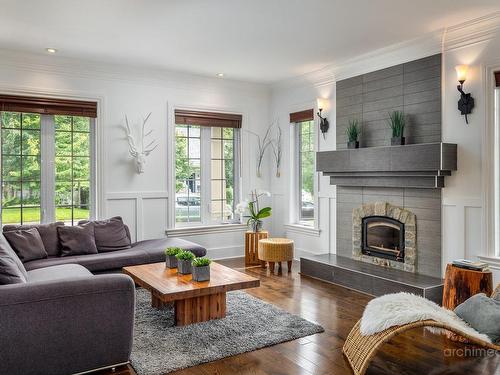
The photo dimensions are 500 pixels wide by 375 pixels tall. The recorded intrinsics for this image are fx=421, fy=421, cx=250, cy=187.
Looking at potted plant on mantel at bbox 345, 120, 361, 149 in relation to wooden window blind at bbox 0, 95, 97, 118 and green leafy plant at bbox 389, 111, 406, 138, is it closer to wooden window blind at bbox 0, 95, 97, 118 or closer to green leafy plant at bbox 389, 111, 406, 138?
green leafy plant at bbox 389, 111, 406, 138

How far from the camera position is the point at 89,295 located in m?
2.57

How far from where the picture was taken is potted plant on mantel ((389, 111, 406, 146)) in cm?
452

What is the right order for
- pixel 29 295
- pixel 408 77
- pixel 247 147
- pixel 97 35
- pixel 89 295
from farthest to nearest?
1. pixel 247 147
2. pixel 408 77
3. pixel 97 35
4. pixel 89 295
5. pixel 29 295

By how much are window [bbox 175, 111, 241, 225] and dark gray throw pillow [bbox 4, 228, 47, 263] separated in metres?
2.05

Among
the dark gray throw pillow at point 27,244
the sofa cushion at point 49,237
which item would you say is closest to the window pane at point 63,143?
the sofa cushion at point 49,237

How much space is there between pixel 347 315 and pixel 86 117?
393 cm

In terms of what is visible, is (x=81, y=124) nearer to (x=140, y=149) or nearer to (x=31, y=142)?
(x=31, y=142)

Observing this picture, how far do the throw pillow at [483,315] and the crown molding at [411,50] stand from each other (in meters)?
2.49

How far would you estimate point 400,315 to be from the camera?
2502 mm

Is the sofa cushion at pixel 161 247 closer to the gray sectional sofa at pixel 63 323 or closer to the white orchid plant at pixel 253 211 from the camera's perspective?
the white orchid plant at pixel 253 211

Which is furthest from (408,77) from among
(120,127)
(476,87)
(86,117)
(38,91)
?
(38,91)

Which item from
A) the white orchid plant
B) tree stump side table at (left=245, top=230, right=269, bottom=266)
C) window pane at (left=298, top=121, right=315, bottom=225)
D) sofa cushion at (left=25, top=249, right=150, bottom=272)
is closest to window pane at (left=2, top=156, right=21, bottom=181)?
sofa cushion at (left=25, top=249, right=150, bottom=272)

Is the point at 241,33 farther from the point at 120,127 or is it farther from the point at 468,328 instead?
the point at 468,328

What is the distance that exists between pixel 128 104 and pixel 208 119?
3.85 feet
